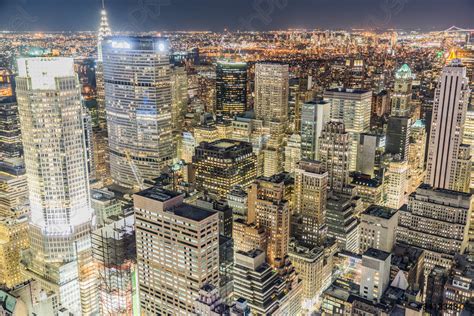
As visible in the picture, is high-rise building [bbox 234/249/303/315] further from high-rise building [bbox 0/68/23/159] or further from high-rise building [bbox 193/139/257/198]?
high-rise building [bbox 0/68/23/159]

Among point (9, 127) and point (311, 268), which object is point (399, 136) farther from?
point (9, 127)

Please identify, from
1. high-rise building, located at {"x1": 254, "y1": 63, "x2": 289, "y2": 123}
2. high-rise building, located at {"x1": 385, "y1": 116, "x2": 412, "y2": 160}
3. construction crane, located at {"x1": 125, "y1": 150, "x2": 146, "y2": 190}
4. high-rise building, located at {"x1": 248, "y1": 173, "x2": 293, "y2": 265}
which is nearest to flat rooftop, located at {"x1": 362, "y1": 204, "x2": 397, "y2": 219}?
high-rise building, located at {"x1": 248, "y1": 173, "x2": 293, "y2": 265}

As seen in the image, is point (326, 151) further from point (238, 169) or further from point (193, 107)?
point (193, 107)

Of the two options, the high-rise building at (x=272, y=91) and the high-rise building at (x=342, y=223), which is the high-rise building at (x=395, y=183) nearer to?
the high-rise building at (x=342, y=223)

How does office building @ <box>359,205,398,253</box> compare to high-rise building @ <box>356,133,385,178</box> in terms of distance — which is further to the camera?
high-rise building @ <box>356,133,385,178</box>

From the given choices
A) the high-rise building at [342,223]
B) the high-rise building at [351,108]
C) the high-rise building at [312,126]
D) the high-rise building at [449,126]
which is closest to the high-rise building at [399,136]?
the high-rise building at [351,108]

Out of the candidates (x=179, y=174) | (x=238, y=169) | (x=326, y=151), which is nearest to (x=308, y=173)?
(x=326, y=151)
